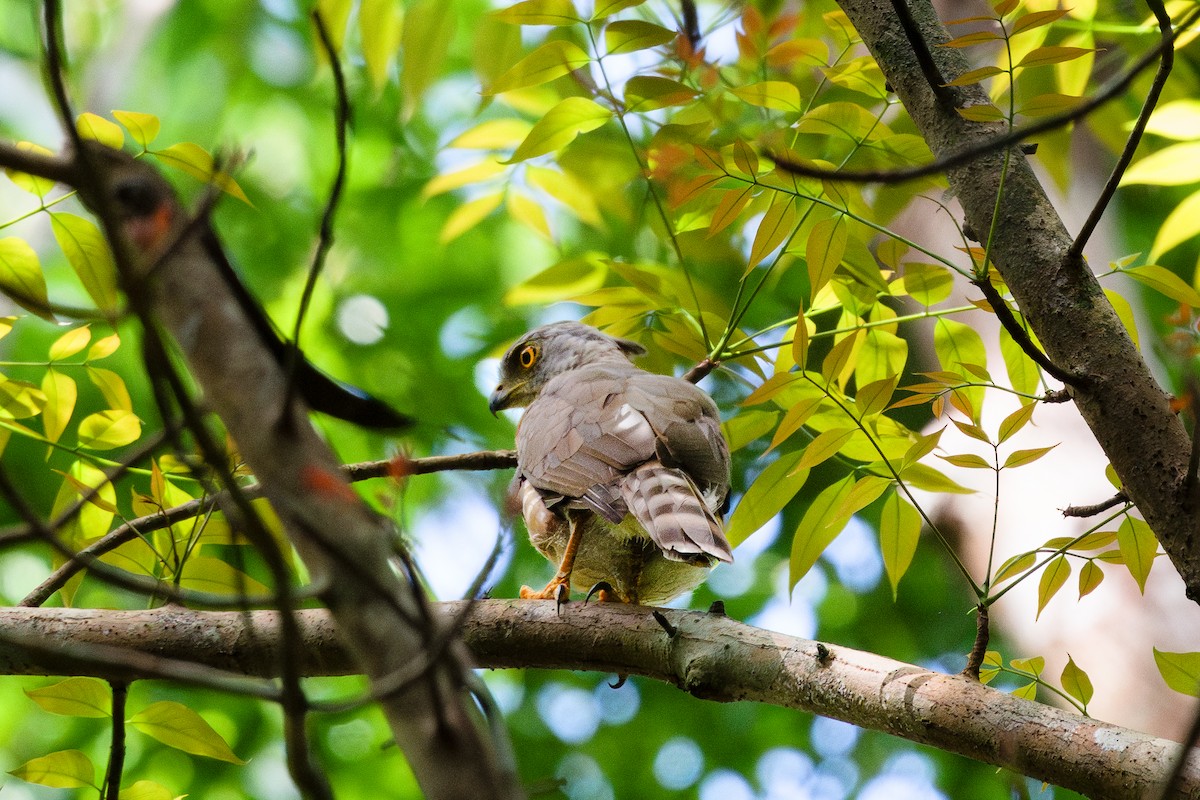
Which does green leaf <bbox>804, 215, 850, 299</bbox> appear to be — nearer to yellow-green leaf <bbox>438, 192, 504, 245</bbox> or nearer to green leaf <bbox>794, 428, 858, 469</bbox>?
green leaf <bbox>794, 428, 858, 469</bbox>

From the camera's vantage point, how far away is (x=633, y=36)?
8.50 feet

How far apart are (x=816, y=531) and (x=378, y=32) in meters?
1.90

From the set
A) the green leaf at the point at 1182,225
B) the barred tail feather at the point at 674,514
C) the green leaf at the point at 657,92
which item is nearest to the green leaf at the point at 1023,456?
the barred tail feather at the point at 674,514

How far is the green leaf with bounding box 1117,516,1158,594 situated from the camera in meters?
2.31

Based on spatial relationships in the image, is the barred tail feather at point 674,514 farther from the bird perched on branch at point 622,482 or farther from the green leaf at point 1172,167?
the green leaf at point 1172,167

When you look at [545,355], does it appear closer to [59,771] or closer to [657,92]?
[657,92]

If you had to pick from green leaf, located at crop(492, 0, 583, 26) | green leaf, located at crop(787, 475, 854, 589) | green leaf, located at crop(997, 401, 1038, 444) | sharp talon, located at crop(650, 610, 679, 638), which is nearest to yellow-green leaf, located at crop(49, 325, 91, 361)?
green leaf, located at crop(492, 0, 583, 26)

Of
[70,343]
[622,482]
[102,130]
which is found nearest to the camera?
[102,130]

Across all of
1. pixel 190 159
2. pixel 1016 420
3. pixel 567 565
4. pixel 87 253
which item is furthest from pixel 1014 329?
pixel 87 253

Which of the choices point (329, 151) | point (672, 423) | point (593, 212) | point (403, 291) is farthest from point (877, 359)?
point (329, 151)

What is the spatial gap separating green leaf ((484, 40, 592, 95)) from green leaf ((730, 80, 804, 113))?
48cm

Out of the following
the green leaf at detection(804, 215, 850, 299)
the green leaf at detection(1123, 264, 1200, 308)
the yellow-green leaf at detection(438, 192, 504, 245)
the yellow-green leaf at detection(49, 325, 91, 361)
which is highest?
the yellow-green leaf at detection(438, 192, 504, 245)

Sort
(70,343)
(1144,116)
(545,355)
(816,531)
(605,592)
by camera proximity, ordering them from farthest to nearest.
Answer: (545,355) < (605,592) < (70,343) < (816,531) < (1144,116)

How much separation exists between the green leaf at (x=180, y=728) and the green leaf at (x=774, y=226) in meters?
1.72
